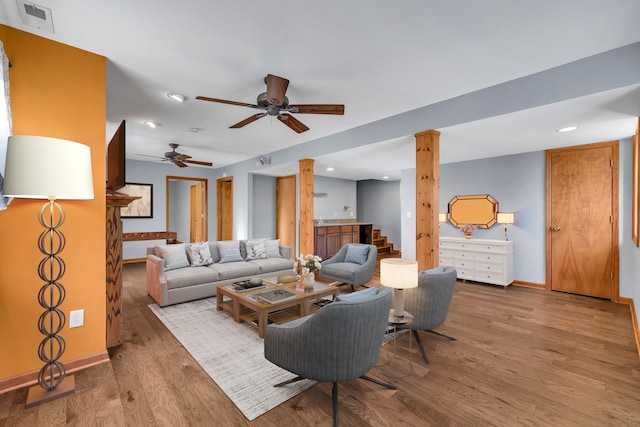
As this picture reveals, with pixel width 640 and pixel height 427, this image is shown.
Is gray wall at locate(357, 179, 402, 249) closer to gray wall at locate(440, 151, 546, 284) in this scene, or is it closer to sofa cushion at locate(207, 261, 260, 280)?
gray wall at locate(440, 151, 546, 284)

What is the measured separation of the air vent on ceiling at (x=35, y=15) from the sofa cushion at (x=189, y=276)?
2.89 meters

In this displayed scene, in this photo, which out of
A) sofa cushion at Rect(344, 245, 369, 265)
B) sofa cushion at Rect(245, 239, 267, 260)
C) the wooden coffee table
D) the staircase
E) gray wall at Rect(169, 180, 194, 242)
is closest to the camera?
the wooden coffee table

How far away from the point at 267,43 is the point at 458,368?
3135 mm

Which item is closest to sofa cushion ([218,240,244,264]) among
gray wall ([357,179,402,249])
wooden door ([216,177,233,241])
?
wooden door ([216,177,233,241])

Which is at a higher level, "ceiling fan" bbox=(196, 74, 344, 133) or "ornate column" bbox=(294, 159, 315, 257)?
"ceiling fan" bbox=(196, 74, 344, 133)

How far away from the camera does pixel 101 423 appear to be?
1.76 m

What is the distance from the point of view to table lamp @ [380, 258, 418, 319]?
2.35 m

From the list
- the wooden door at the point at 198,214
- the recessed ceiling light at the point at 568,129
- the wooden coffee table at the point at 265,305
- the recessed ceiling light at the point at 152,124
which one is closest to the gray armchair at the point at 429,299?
the wooden coffee table at the point at 265,305

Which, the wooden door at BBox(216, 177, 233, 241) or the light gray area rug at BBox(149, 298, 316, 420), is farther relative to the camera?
the wooden door at BBox(216, 177, 233, 241)

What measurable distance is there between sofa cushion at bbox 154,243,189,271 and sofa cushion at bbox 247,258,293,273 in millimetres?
1117

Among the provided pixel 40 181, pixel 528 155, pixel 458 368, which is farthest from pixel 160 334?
pixel 528 155

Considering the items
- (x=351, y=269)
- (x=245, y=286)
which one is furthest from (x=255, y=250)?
(x=351, y=269)

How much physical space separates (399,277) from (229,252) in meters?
3.41

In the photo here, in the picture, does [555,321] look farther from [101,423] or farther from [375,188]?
[375,188]
